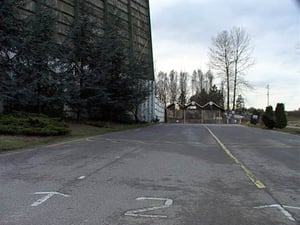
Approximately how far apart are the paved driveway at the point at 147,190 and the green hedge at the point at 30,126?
19.3ft

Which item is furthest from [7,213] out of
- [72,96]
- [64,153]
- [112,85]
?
[112,85]

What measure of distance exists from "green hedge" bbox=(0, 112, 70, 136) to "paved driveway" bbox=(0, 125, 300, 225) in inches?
232

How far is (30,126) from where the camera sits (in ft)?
67.0

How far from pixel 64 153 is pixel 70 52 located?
17490 millimetres

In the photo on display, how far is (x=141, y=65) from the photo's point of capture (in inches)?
1601

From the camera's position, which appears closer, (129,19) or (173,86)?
(129,19)

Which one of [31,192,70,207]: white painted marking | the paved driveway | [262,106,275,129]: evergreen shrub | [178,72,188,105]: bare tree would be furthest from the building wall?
[31,192,70,207]: white painted marking

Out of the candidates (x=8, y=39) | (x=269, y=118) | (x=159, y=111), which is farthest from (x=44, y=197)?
(x=159, y=111)

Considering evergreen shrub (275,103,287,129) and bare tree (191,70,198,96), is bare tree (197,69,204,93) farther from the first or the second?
evergreen shrub (275,103,287,129)

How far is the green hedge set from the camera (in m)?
19.3

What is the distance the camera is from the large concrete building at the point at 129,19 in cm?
3600

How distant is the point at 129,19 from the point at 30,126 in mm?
34521

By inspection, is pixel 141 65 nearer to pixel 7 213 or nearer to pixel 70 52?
pixel 70 52

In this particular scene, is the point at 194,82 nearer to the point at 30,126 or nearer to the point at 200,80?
the point at 200,80
